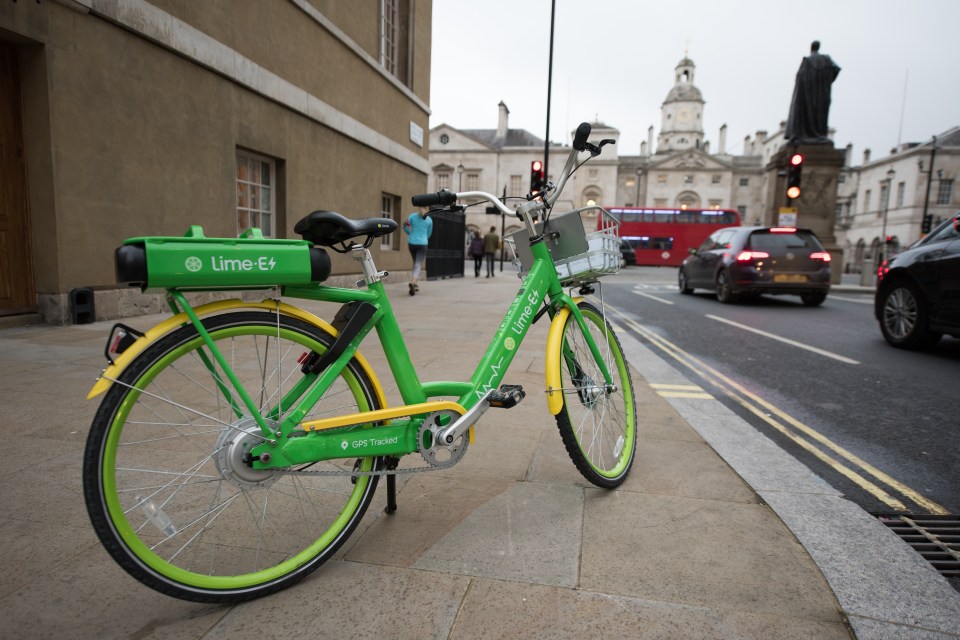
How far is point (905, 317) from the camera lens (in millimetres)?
6285

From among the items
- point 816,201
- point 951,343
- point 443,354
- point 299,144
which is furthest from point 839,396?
point 816,201

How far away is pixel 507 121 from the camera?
66562mm

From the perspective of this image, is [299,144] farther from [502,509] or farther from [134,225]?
[502,509]

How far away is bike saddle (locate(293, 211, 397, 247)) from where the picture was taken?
5.48ft

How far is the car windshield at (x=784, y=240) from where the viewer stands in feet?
35.0

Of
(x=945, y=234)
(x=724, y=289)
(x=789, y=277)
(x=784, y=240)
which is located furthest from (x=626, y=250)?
(x=945, y=234)

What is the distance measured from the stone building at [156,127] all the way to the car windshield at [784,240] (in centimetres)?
831

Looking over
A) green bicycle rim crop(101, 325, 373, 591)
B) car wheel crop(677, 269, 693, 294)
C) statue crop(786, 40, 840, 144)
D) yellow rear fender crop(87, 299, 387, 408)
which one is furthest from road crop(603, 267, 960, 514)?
statue crop(786, 40, 840, 144)

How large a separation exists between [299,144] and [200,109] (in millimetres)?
2221

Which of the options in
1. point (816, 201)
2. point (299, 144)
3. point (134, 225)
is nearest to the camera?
point (134, 225)

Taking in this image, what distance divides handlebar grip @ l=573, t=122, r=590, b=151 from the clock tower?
3886 inches

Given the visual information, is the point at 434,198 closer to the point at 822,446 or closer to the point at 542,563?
the point at 542,563

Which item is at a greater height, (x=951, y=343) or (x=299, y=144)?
(x=299, y=144)

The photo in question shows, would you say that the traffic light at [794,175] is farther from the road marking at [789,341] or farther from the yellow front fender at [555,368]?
the yellow front fender at [555,368]
